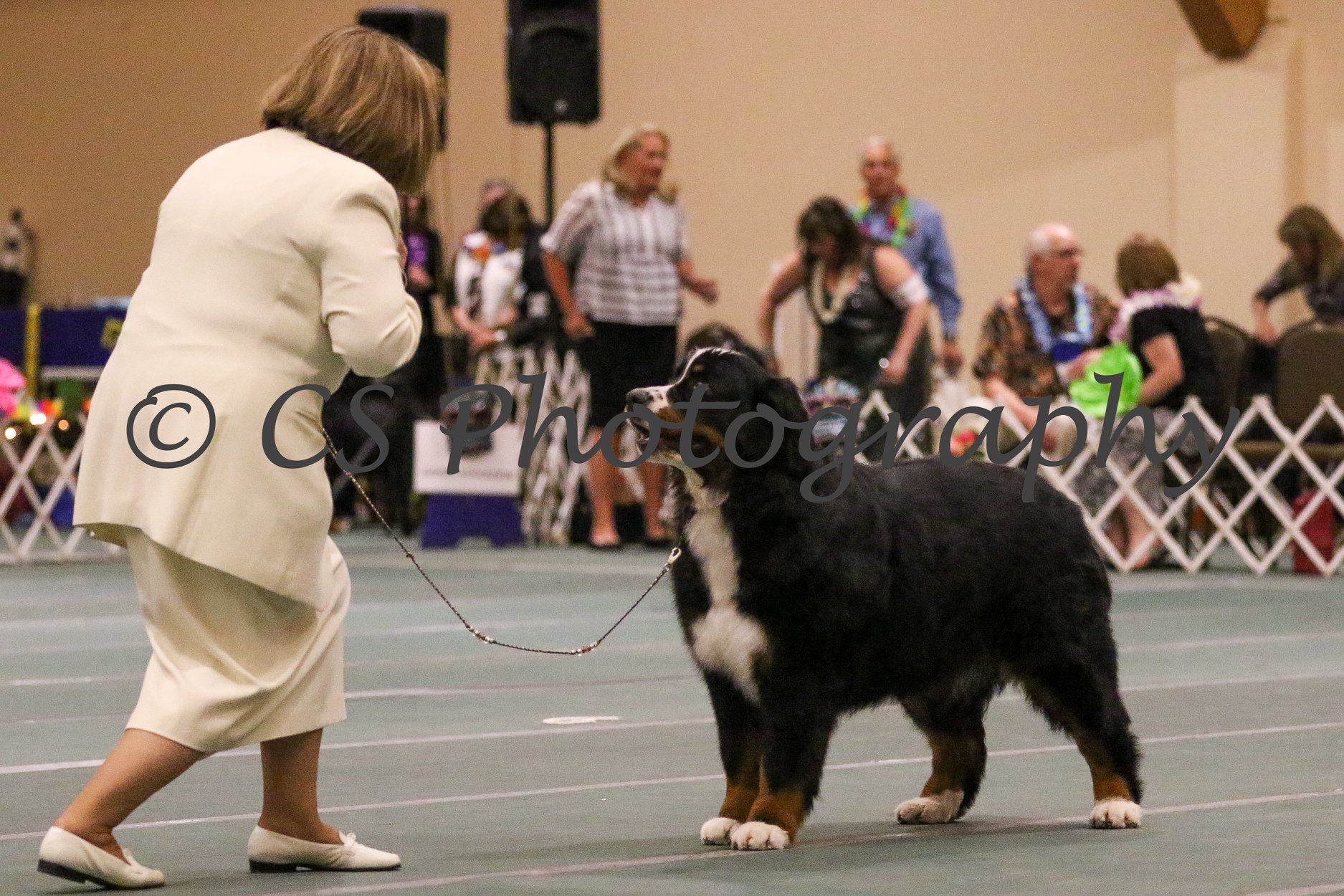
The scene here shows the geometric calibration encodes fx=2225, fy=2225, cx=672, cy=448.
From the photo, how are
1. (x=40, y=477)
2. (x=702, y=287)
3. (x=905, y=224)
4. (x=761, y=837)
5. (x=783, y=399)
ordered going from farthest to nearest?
(x=40, y=477)
(x=702, y=287)
(x=905, y=224)
(x=783, y=399)
(x=761, y=837)

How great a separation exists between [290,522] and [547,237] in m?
6.75

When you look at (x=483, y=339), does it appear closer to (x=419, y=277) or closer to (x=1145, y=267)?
(x=419, y=277)

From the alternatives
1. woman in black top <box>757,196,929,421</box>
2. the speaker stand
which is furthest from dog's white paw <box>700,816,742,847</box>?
the speaker stand

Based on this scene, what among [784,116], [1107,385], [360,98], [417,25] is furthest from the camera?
[784,116]

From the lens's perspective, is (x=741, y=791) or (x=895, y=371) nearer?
(x=741, y=791)

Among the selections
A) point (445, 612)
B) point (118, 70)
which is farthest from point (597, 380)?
point (118, 70)

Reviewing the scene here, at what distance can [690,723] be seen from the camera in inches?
190

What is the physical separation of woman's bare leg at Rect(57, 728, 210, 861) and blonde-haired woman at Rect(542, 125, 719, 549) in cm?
655

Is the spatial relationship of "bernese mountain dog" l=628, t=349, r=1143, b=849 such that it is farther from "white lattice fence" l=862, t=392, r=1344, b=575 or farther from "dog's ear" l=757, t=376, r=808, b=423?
"white lattice fence" l=862, t=392, r=1344, b=575

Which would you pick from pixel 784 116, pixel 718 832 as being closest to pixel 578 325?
pixel 784 116

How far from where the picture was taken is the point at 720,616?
11.0ft

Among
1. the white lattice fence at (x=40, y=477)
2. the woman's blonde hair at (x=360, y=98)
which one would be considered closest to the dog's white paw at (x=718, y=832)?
the woman's blonde hair at (x=360, y=98)

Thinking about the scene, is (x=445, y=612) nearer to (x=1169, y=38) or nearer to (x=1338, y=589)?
(x=1338, y=589)

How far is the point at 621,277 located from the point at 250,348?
21.5ft
